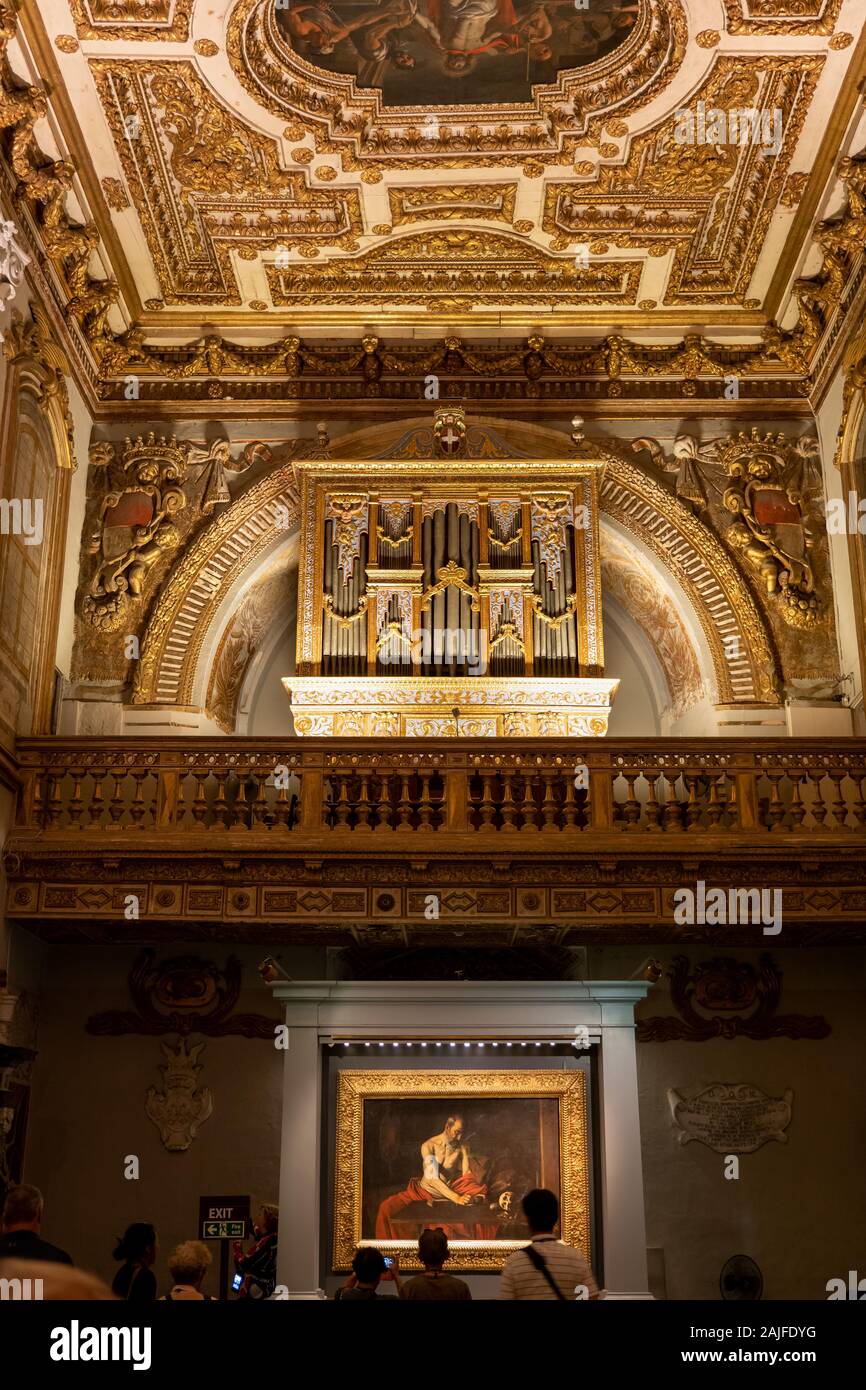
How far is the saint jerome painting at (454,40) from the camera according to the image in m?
10.5

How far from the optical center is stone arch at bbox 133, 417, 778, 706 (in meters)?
12.7

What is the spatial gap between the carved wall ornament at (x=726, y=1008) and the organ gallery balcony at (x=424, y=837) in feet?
4.69

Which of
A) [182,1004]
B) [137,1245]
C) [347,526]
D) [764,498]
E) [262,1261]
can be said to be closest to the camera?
[137,1245]

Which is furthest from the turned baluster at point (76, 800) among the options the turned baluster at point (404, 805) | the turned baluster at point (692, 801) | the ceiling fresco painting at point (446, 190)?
the turned baluster at point (692, 801)

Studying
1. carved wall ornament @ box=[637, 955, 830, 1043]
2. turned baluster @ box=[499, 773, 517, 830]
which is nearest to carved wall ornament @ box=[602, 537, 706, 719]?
carved wall ornament @ box=[637, 955, 830, 1043]

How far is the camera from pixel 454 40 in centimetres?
1076

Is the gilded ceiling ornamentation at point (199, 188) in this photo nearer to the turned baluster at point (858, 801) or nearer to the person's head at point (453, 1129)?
the turned baluster at point (858, 801)

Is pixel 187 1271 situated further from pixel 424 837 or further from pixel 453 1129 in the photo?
pixel 453 1129

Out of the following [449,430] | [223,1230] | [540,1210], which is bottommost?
[540,1210]

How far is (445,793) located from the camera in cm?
1055

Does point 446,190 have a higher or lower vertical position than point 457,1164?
higher

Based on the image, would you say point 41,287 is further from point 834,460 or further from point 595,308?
point 834,460

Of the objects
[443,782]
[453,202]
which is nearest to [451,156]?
[453,202]

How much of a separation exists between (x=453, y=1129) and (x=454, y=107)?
801 cm
